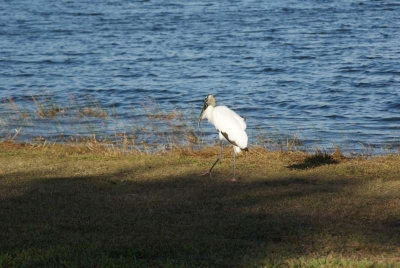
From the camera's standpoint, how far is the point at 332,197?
30.5 feet

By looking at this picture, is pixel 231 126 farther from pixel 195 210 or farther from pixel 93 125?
pixel 93 125

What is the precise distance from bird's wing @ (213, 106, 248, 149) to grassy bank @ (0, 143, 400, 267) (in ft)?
1.52

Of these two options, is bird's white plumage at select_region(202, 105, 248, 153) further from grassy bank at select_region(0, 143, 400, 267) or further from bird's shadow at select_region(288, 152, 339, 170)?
bird's shadow at select_region(288, 152, 339, 170)

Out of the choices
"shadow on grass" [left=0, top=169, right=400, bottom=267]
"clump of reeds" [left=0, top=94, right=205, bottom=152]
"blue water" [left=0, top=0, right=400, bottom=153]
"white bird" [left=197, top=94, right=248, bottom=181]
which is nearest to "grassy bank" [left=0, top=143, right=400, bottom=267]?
"shadow on grass" [left=0, top=169, right=400, bottom=267]

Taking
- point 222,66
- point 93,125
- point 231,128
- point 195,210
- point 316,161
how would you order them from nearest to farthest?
point 195,210, point 231,128, point 316,161, point 93,125, point 222,66

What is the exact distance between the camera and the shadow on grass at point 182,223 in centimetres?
682

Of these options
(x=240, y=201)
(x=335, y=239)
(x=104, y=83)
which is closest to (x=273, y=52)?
(x=104, y=83)

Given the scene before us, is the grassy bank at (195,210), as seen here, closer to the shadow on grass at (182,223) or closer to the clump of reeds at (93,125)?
the shadow on grass at (182,223)

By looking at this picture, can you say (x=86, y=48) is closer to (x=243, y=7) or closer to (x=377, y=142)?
(x=243, y=7)

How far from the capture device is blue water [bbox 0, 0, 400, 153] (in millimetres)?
18359

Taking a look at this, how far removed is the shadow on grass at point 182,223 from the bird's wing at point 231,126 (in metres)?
0.64

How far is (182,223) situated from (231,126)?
120 inches

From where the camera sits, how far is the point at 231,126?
10828mm

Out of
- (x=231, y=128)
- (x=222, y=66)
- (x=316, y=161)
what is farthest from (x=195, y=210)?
(x=222, y=66)
